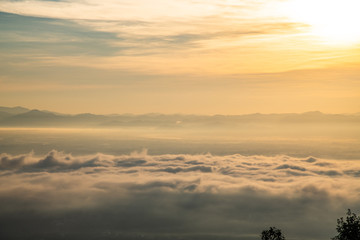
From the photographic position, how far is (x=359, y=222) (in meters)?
55.9

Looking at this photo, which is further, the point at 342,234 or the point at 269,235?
the point at 269,235

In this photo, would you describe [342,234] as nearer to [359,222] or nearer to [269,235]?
[359,222]

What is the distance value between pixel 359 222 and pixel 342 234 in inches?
144

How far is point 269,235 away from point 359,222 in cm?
1513

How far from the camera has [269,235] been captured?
63.9 meters

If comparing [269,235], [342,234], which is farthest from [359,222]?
[269,235]

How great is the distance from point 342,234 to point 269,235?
13062 millimetres

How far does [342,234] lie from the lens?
5484 cm

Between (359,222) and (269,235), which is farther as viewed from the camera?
(269,235)
